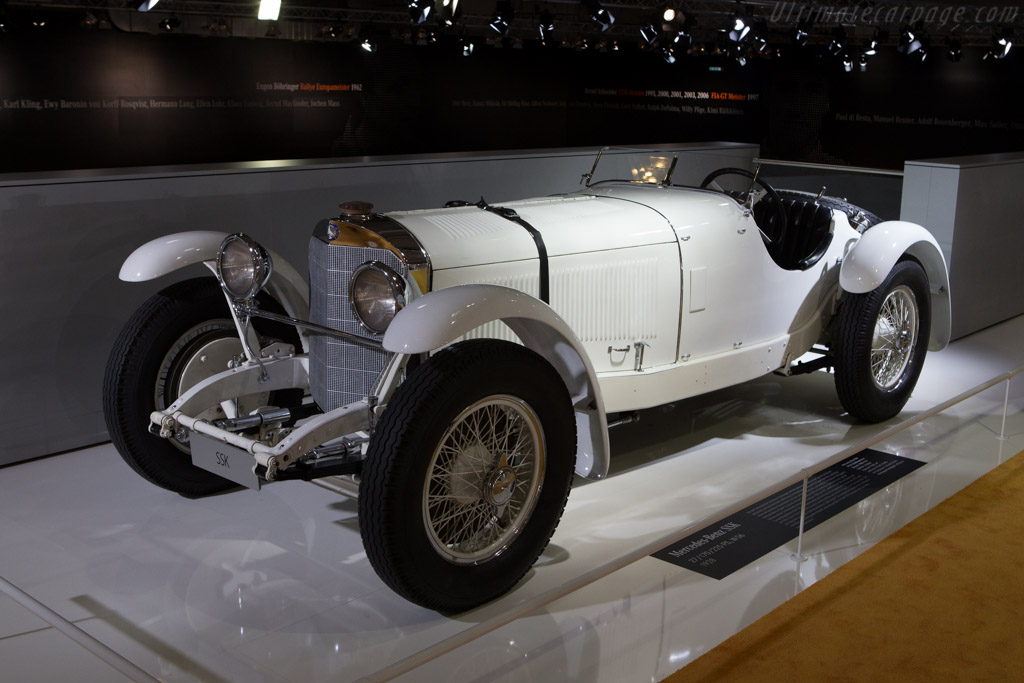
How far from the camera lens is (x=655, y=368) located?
416 centimetres

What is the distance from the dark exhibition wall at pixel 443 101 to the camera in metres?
8.48

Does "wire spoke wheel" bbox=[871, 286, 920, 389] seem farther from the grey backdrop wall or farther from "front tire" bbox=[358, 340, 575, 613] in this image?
the grey backdrop wall

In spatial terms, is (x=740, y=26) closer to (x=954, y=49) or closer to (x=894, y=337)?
(x=954, y=49)

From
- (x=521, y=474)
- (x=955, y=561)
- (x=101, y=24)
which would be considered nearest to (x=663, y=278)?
(x=521, y=474)

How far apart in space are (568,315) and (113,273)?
2.30m

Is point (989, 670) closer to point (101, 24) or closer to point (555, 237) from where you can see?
point (555, 237)

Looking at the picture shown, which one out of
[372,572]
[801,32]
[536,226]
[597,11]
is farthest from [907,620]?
[801,32]

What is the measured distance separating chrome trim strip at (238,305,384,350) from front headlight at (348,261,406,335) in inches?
1.8

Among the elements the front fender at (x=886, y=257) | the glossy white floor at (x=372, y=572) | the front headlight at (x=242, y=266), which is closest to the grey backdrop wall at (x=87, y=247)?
the glossy white floor at (x=372, y=572)

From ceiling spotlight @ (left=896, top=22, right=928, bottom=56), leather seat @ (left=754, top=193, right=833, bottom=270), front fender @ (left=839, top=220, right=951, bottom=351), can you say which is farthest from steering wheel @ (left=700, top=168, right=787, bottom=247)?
ceiling spotlight @ (left=896, top=22, right=928, bottom=56)

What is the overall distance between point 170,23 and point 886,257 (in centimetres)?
699

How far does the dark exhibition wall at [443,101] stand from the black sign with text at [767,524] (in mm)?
7164

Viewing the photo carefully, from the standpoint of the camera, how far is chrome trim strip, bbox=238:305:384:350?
3.36 metres

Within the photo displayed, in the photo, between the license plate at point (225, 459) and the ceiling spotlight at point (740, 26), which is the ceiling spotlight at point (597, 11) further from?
the license plate at point (225, 459)
